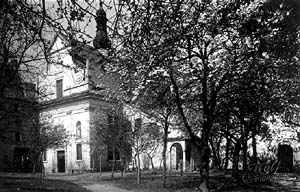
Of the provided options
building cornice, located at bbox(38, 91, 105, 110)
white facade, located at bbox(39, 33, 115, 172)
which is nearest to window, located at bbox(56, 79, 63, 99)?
white facade, located at bbox(39, 33, 115, 172)

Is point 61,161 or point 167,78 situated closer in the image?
point 167,78

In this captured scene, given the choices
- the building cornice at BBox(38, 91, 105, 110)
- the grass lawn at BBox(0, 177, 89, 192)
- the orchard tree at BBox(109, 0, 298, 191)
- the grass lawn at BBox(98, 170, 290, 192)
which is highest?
the building cornice at BBox(38, 91, 105, 110)

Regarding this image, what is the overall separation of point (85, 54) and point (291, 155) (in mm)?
30712

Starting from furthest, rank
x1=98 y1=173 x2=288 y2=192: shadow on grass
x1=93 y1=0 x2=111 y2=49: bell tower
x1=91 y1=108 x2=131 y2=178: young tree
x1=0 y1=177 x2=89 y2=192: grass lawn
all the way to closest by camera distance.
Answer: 1. x1=91 y1=108 x2=131 y2=178: young tree
2. x1=98 y1=173 x2=288 y2=192: shadow on grass
3. x1=0 y1=177 x2=89 y2=192: grass lawn
4. x1=93 y1=0 x2=111 y2=49: bell tower

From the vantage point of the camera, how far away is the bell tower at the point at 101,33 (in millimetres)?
5254

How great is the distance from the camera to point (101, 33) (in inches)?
211

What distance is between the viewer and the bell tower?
525cm

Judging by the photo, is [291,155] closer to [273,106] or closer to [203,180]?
[273,106]

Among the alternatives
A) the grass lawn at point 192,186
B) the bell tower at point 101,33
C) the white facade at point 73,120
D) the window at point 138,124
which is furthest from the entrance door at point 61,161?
the bell tower at point 101,33

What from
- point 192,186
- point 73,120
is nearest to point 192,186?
point 192,186

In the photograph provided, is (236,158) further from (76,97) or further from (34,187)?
(76,97)

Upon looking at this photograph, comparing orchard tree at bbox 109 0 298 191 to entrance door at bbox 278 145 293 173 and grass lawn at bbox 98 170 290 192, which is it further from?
entrance door at bbox 278 145 293 173

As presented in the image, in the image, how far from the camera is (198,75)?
16328 mm

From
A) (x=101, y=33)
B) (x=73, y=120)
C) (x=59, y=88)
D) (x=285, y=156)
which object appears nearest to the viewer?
(x=101, y=33)
